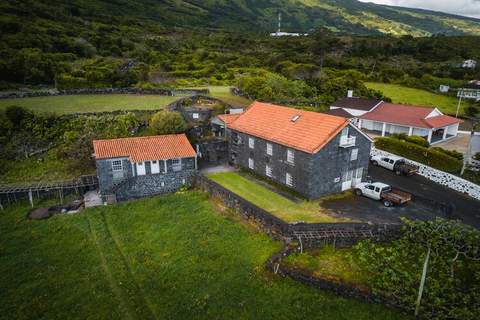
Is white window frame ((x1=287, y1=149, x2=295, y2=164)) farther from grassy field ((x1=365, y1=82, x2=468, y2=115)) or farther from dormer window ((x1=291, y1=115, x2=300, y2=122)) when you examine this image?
grassy field ((x1=365, y1=82, x2=468, y2=115))

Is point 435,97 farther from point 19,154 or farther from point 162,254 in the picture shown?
point 19,154

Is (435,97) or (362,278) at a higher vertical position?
(435,97)

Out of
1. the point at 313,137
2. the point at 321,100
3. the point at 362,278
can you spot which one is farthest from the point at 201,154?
the point at 321,100

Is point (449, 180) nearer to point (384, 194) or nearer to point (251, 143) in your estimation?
point (384, 194)

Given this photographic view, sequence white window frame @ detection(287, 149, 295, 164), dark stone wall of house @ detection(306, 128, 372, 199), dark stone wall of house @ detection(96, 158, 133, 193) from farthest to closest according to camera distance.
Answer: dark stone wall of house @ detection(96, 158, 133, 193)
white window frame @ detection(287, 149, 295, 164)
dark stone wall of house @ detection(306, 128, 372, 199)

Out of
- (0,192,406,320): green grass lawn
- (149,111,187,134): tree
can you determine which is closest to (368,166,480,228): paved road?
(0,192,406,320): green grass lawn

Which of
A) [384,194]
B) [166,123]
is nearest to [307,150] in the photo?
[384,194]

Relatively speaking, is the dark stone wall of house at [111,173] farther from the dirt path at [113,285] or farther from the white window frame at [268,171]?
the white window frame at [268,171]
